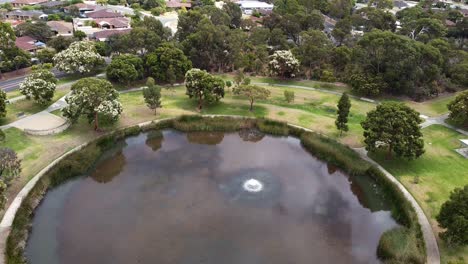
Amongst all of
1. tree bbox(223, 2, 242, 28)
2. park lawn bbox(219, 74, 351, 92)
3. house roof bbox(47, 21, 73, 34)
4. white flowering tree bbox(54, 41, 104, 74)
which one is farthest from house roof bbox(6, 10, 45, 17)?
park lawn bbox(219, 74, 351, 92)

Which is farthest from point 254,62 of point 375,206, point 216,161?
point 375,206

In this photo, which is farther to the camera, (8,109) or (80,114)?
(8,109)

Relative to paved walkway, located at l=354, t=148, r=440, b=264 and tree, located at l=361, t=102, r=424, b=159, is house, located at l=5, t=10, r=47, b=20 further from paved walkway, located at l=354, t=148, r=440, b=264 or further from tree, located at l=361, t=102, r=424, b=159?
paved walkway, located at l=354, t=148, r=440, b=264

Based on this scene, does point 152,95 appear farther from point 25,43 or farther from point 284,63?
point 25,43

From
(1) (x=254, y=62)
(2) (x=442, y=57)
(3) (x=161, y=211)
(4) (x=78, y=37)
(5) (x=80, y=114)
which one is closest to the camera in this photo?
(3) (x=161, y=211)

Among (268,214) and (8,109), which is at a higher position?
(268,214)

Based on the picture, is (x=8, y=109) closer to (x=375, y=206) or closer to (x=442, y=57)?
(x=375, y=206)

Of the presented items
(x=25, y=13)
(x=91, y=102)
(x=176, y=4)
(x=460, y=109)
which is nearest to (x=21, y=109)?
(x=91, y=102)
